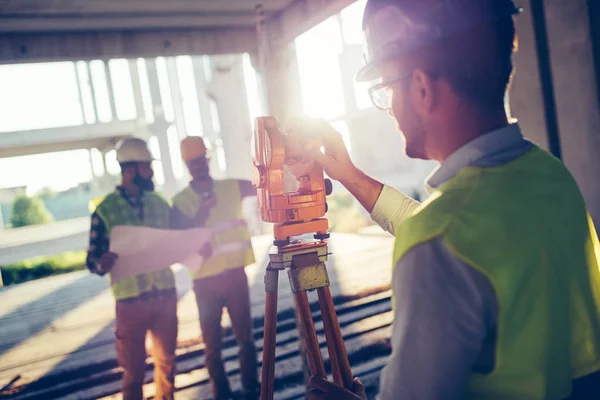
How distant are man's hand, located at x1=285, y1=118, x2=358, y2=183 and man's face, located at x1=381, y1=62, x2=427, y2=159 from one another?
22.9 inches

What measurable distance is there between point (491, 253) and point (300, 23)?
Result: 17.5 ft

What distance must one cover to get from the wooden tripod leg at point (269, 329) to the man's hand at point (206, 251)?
1896 mm

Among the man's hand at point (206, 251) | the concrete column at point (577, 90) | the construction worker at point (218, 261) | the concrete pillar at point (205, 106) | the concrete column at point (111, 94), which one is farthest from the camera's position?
the concrete pillar at point (205, 106)

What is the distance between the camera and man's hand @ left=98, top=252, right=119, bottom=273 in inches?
136

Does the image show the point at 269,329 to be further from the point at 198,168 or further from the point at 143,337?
the point at 198,168

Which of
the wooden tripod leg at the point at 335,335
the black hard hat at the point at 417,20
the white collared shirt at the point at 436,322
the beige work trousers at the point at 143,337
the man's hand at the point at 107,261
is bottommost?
the beige work trousers at the point at 143,337

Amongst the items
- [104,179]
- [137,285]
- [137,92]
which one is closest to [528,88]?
[137,285]

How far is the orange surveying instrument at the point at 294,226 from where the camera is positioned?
1.88 meters

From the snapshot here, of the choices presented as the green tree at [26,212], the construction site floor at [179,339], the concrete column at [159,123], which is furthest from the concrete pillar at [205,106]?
the construction site floor at [179,339]

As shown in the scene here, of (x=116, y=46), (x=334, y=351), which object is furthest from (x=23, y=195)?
(x=334, y=351)

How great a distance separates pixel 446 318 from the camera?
30.7 inches

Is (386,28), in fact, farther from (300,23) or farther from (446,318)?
(300,23)

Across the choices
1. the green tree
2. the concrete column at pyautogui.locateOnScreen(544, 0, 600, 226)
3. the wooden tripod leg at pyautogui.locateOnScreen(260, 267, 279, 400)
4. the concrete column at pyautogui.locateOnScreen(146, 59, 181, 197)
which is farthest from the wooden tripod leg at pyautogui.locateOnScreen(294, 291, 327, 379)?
the green tree

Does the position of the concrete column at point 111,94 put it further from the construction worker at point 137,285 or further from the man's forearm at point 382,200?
the man's forearm at point 382,200
